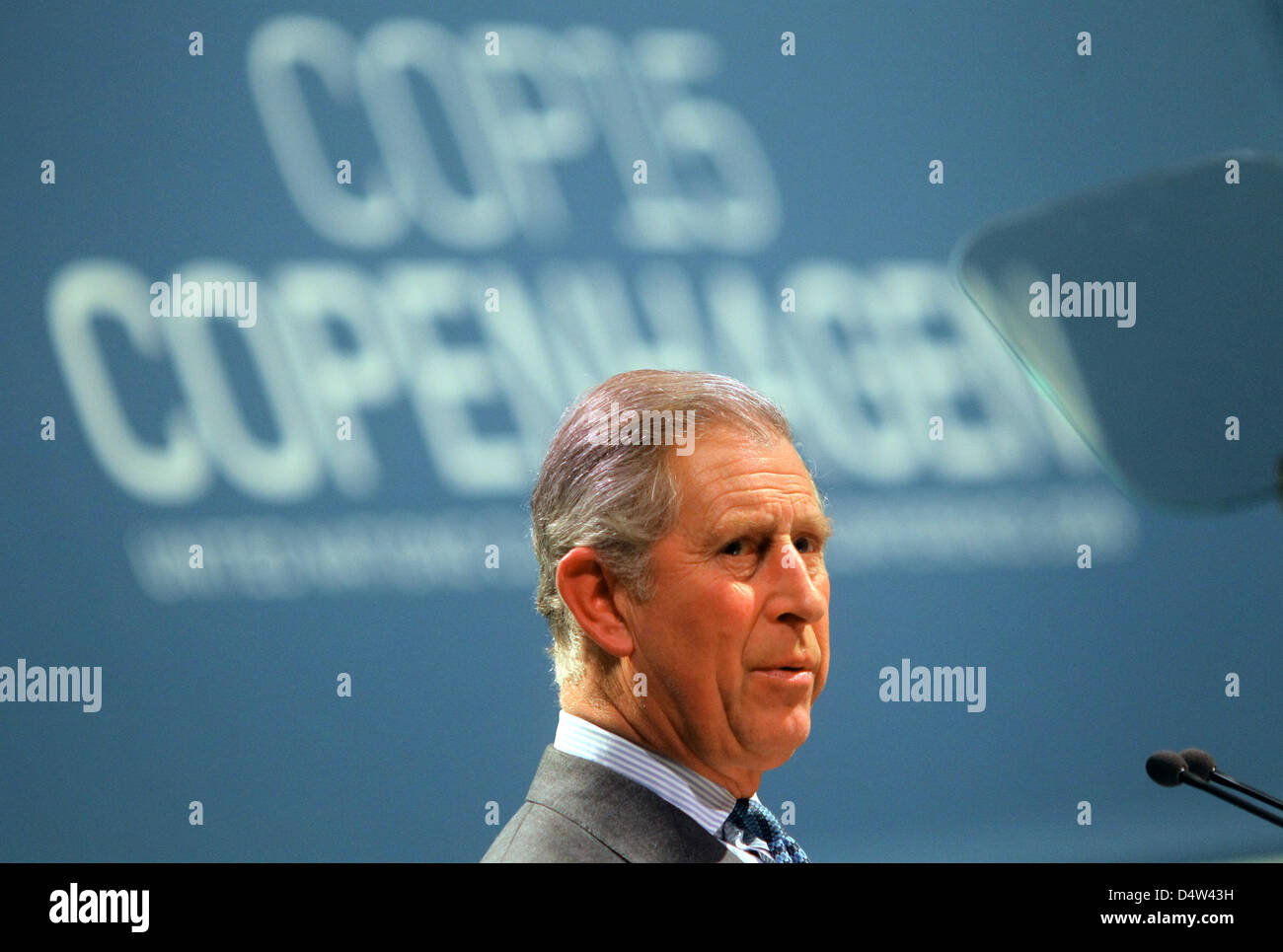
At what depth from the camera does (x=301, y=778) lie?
3.10 meters

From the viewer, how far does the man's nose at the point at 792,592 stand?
1769 mm

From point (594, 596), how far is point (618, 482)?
168 mm

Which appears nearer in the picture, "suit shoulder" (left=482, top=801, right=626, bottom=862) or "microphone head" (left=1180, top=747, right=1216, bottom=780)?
"suit shoulder" (left=482, top=801, right=626, bottom=862)

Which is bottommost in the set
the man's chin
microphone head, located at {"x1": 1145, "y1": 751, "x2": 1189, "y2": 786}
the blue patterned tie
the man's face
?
the blue patterned tie

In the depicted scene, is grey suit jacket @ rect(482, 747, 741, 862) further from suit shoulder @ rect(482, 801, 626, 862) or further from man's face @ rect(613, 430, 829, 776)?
man's face @ rect(613, 430, 829, 776)

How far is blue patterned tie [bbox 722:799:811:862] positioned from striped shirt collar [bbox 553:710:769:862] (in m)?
0.02

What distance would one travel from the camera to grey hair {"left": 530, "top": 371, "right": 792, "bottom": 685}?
5.72ft

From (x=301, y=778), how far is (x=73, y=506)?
88 centimetres

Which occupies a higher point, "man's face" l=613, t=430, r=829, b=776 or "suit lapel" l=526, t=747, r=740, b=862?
"man's face" l=613, t=430, r=829, b=776

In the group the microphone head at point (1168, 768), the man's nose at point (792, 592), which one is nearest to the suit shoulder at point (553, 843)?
the man's nose at point (792, 592)

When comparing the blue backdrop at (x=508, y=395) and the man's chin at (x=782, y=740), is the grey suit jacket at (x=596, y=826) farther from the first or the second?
the blue backdrop at (x=508, y=395)

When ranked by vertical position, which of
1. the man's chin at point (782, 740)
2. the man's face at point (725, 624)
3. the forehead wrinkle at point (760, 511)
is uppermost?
the forehead wrinkle at point (760, 511)

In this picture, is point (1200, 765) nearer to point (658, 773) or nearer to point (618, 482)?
point (658, 773)

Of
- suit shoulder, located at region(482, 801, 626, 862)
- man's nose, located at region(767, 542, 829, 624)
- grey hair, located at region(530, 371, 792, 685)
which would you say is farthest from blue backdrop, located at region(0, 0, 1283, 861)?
suit shoulder, located at region(482, 801, 626, 862)
